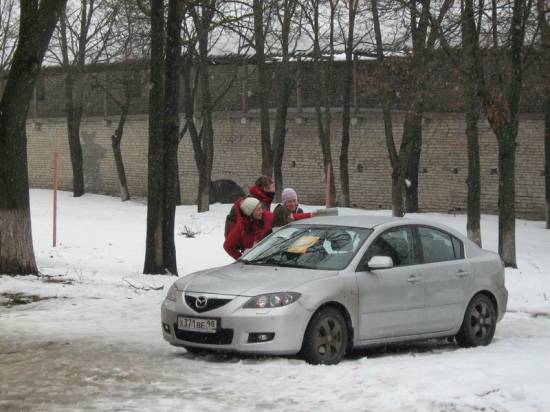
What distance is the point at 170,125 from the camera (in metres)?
15.9

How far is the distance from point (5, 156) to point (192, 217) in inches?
619

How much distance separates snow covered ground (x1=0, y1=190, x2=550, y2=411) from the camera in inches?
289

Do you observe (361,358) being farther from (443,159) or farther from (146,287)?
(443,159)

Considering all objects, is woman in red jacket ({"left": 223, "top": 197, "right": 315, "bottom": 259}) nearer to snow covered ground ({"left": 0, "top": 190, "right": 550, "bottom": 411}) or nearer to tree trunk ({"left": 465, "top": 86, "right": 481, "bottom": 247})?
snow covered ground ({"left": 0, "top": 190, "right": 550, "bottom": 411})

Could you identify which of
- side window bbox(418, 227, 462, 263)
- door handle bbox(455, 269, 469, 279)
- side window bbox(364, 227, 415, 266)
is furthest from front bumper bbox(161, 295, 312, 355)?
door handle bbox(455, 269, 469, 279)

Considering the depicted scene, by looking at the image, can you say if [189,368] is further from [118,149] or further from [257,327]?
[118,149]

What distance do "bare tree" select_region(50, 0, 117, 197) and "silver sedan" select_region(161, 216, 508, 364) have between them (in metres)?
30.4

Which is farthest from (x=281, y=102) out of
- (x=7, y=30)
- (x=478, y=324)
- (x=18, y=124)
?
(x=478, y=324)

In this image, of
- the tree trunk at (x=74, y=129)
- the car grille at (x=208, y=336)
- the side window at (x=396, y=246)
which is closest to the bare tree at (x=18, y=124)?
the car grille at (x=208, y=336)

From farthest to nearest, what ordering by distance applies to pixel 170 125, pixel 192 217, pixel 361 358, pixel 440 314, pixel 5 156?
pixel 192 217
pixel 170 125
pixel 5 156
pixel 440 314
pixel 361 358

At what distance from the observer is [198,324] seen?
9.09 meters

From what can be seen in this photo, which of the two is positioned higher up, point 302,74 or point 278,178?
point 302,74

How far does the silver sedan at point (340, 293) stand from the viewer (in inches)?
350

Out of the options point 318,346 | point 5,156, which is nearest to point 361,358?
point 318,346
